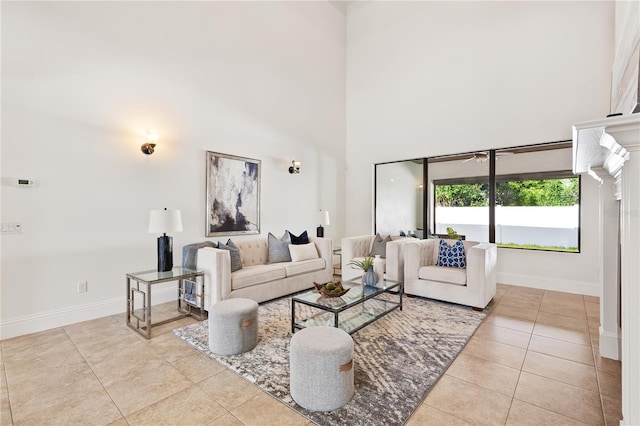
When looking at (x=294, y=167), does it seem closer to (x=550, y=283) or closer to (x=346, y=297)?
(x=346, y=297)

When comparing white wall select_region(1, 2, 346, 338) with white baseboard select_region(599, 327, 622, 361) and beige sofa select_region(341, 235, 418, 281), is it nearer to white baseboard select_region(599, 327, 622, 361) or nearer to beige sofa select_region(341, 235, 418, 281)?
beige sofa select_region(341, 235, 418, 281)

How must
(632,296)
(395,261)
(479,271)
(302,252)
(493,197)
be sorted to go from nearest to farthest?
(632,296) < (479,271) < (395,261) < (302,252) < (493,197)

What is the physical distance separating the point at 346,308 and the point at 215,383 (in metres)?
1.24

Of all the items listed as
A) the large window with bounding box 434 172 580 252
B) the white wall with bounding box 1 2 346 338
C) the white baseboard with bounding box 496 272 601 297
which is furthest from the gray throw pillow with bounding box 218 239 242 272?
the white baseboard with bounding box 496 272 601 297

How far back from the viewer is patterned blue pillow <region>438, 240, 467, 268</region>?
4188 mm

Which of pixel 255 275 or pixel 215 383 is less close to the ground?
pixel 255 275

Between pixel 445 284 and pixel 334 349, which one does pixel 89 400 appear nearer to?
pixel 334 349

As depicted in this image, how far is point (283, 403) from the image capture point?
1962mm

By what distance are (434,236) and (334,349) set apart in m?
4.79

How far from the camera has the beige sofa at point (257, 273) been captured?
3492 millimetres

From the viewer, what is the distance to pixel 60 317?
10.9ft

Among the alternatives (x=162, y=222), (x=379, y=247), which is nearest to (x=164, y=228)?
(x=162, y=222)

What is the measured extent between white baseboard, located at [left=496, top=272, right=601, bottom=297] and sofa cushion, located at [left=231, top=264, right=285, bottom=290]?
3944mm

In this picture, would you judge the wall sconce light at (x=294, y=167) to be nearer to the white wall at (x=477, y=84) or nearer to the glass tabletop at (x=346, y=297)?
the white wall at (x=477, y=84)
